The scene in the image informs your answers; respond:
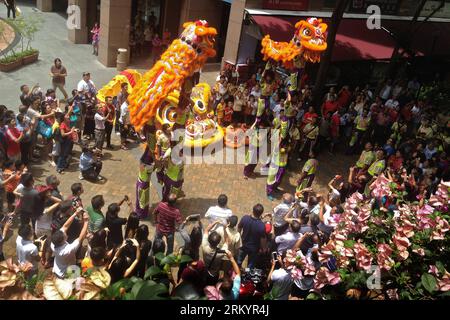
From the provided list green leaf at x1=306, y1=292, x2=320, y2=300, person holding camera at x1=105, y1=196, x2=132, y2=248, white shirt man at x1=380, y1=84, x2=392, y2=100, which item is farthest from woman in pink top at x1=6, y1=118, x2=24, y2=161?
white shirt man at x1=380, y1=84, x2=392, y2=100

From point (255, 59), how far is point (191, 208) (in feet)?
29.0

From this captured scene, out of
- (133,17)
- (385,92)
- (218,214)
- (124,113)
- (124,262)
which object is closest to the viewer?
(124,262)

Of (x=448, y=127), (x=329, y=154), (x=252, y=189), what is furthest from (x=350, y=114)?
(x=252, y=189)

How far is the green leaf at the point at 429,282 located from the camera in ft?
10.5

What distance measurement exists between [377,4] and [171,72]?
1405 centimetres

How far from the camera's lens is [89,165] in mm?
9055

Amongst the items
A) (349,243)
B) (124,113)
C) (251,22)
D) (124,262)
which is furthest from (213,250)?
(251,22)

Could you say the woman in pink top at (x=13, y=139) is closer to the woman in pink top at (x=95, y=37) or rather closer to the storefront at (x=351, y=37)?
the storefront at (x=351, y=37)

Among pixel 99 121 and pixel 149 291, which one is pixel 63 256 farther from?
pixel 99 121

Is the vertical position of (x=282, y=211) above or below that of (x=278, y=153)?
below

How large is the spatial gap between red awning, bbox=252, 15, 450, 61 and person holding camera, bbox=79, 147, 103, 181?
301 inches

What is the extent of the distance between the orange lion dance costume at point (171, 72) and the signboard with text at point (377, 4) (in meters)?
11.9

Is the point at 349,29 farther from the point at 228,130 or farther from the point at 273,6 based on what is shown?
the point at 228,130

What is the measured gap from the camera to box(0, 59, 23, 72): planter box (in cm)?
1372
